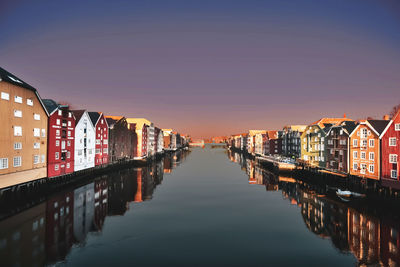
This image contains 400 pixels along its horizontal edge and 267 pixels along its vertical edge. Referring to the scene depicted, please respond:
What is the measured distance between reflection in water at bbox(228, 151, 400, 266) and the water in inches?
3.8

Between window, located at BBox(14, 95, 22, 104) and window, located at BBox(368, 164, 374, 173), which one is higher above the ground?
window, located at BBox(14, 95, 22, 104)

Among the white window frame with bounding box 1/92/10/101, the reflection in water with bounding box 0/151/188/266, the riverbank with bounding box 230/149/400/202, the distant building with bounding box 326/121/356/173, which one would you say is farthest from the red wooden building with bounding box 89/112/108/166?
the distant building with bounding box 326/121/356/173

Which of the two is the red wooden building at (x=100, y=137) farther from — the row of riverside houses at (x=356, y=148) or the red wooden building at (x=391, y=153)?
the red wooden building at (x=391, y=153)

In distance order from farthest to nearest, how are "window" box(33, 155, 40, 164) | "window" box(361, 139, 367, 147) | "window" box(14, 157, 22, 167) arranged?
1. "window" box(361, 139, 367, 147)
2. "window" box(33, 155, 40, 164)
3. "window" box(14, 157, 22, 167)

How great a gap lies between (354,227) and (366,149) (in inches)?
1018

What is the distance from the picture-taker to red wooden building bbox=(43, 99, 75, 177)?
162 feet

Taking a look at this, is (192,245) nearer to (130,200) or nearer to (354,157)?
(130,200)

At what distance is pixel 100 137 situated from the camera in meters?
72.6

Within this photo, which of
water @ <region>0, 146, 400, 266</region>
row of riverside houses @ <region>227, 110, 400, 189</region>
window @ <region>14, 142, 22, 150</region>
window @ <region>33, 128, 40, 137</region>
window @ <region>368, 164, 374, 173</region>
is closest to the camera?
water @ <region>0, 146, 400, 266</region>

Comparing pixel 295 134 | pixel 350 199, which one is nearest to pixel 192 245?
pixel 350 199

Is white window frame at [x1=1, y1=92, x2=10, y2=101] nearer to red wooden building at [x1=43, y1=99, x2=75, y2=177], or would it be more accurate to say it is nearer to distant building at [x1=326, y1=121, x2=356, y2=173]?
red wooden building at [x1=43, y1=99, x2=75, y2=177]

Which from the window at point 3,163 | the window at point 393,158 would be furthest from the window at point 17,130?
the window at point 393,158

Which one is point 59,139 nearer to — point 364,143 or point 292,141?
point 364,143

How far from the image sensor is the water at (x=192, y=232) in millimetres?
21422
